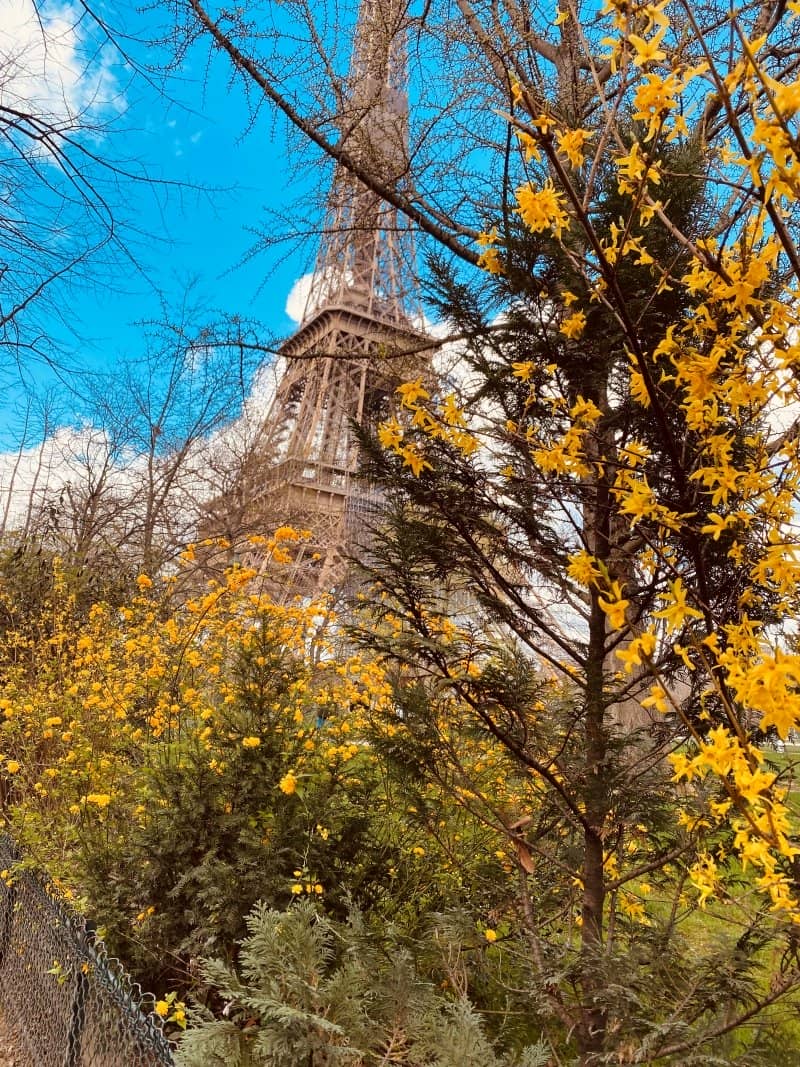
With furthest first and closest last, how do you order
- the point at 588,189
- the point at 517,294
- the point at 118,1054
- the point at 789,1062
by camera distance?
the point at 517,294
the point at 118,1054
the point at 789,1062
the point at 588,189

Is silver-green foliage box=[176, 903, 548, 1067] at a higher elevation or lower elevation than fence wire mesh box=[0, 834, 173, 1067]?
higher

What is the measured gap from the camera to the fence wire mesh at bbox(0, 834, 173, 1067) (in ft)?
7.00

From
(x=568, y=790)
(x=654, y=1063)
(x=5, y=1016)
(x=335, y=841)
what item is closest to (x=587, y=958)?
(x=568, y=790)

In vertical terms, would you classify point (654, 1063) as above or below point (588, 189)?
below

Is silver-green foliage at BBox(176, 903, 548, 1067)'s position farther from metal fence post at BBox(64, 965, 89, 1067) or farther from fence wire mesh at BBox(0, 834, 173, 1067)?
metal fence post at BBox(64, 965, 89, 1067)

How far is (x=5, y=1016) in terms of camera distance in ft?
12.9

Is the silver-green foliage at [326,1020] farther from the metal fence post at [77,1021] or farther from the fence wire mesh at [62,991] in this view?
the metal fence post at [77,1021]

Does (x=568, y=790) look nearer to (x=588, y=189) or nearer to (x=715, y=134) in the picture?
(x=588, y=189)

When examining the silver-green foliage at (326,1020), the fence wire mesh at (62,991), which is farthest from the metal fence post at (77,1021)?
the silver-green foliage at (326,1020)

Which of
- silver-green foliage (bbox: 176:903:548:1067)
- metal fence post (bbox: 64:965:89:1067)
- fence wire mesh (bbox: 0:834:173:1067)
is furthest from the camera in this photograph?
metal fence post (bbox: 64:965:89:1067)

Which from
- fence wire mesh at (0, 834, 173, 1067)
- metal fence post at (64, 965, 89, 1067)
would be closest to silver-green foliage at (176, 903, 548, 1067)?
fence wire mesh at (0, 834, 173, 1067)

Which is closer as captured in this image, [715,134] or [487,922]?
[487,922]

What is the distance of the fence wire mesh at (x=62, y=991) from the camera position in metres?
2.13

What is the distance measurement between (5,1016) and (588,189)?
5.22 m
